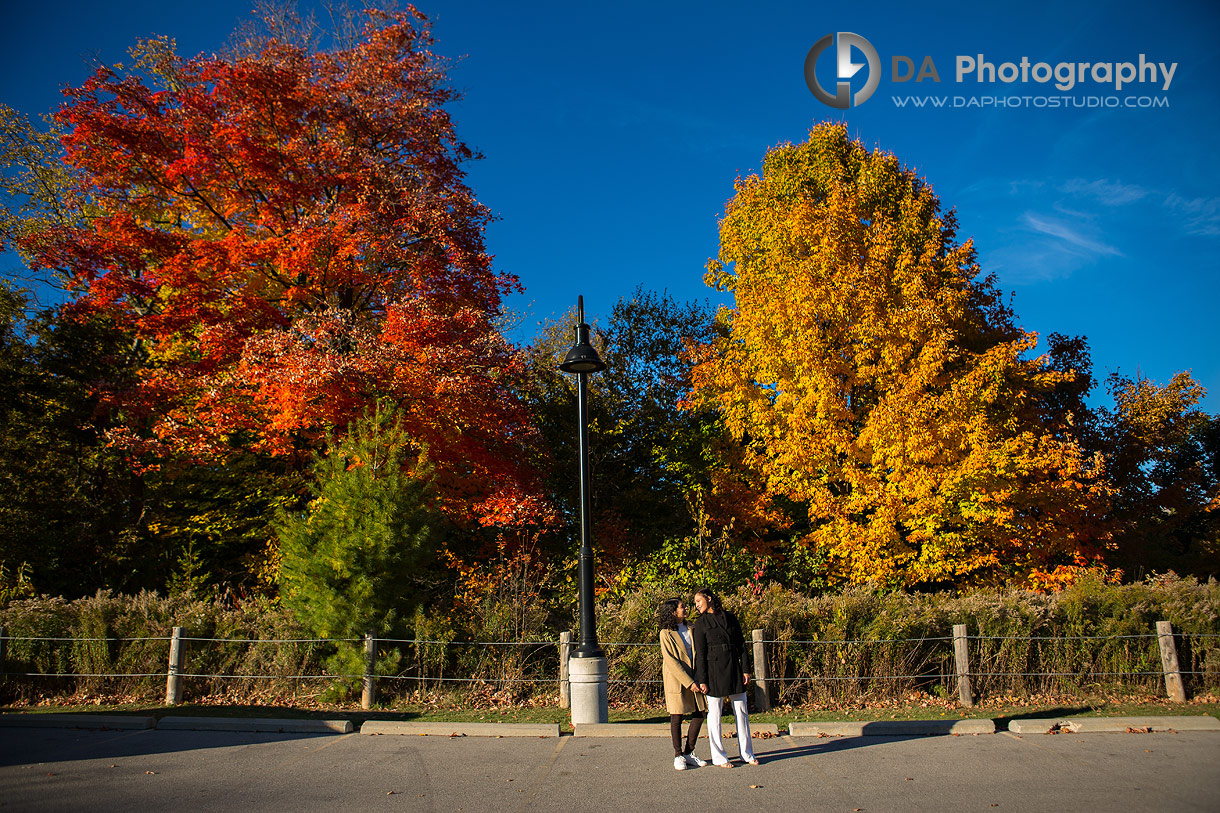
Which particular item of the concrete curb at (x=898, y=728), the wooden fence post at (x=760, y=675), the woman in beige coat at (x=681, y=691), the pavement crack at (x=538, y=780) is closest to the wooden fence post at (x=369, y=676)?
the pavement crack at (x=538, y=780)

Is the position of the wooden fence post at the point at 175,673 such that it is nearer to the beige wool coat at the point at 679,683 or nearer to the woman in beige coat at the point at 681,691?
the woman in beige coat at the point at 681,691

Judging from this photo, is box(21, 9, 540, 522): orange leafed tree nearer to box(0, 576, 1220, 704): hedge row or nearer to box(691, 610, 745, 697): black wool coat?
box(0, 576, 1220, 704): hedge row

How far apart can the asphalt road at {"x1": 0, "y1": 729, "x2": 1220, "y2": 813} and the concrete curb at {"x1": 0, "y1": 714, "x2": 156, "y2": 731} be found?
57 centimetres

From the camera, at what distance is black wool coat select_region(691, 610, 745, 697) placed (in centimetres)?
694

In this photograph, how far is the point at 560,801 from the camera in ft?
19.4

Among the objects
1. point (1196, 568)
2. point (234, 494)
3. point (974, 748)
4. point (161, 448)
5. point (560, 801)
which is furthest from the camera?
point (1196, 568)

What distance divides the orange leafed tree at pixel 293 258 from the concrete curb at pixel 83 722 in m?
6.39

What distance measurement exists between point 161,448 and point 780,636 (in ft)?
44.5

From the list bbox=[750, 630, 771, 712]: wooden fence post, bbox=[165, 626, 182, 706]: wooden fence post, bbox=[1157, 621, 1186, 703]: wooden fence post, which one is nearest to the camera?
bbox=[750, 630, 771, 712]: wooden fence post

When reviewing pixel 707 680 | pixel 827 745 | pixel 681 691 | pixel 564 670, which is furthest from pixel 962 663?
pixel 564 670

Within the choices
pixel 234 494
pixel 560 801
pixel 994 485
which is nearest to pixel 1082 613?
pixel 994 485

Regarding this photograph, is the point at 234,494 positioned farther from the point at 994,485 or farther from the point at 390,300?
the point at 994,485

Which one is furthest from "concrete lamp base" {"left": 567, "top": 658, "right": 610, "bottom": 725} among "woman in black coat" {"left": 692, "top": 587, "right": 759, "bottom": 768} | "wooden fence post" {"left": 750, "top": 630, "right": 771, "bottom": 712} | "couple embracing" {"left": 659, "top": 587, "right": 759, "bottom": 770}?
"wooden fence post" {"left": 750, "top": 630, "right": 771, "bottom": 712}

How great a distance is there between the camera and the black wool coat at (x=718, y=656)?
6.94m
